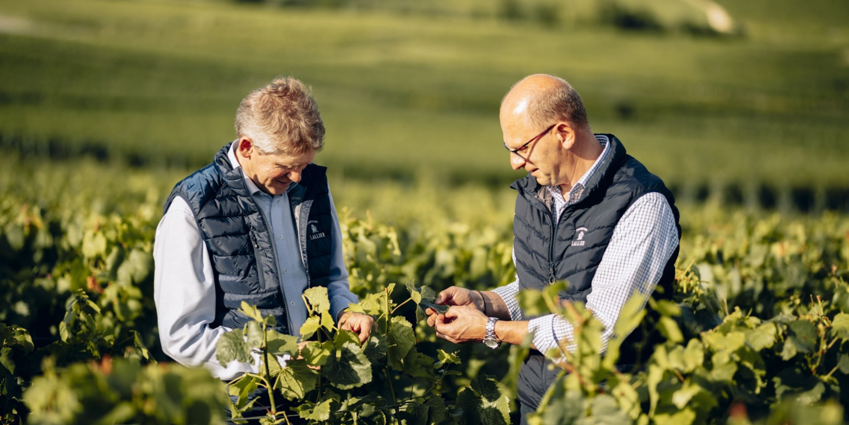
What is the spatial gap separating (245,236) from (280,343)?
0.59 metres

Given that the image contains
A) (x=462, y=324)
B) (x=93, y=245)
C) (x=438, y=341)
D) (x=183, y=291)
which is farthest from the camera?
(x=93, y=245)

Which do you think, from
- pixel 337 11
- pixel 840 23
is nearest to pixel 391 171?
pixel 337 11

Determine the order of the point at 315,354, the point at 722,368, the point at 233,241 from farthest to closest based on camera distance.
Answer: the point at 233,241 → the point at 315,354 → the point at 722,368

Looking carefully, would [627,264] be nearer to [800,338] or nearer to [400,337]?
[800,338]

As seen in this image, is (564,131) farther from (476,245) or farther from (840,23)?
(840,23)

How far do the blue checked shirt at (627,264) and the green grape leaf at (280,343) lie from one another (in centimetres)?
87

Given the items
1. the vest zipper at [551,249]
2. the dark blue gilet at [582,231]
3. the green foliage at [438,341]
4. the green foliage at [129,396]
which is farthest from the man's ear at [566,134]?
the green foliage at [129,396]

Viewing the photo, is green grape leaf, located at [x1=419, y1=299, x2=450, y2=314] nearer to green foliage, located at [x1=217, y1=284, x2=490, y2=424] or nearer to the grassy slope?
green foliage, located at [x1=217, y1=284, x2=490, y2=424]

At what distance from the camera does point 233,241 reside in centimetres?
250

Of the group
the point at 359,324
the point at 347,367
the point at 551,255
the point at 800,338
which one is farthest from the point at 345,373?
the point at 800,338

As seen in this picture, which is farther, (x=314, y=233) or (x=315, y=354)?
(x=314, y=233)

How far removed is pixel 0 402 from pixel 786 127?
48675mm

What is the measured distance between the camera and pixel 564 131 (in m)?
2.58

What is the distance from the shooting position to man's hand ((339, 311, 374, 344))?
248 centimetres
